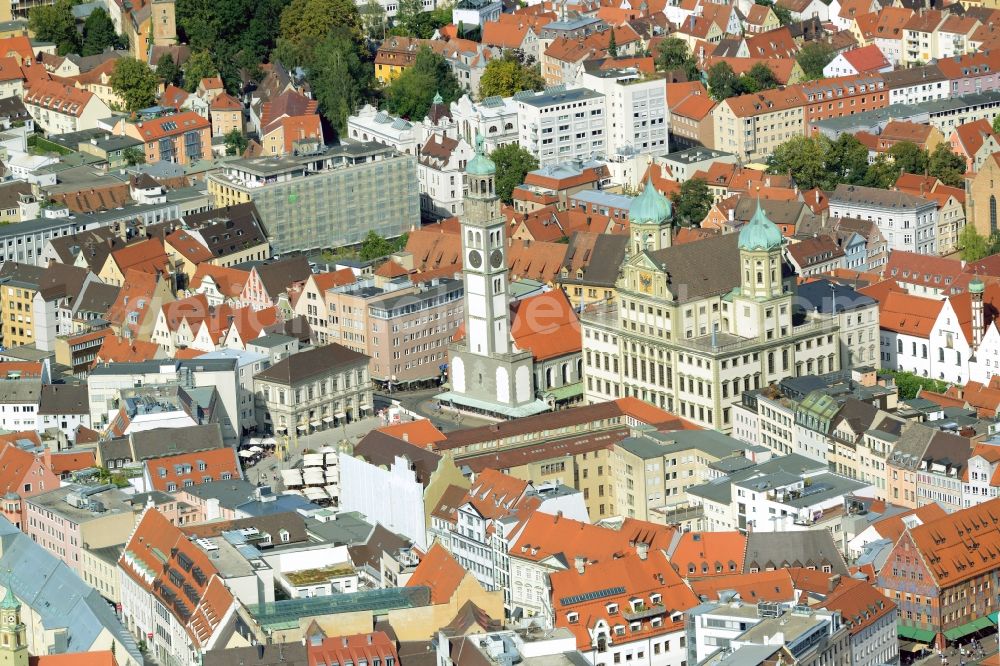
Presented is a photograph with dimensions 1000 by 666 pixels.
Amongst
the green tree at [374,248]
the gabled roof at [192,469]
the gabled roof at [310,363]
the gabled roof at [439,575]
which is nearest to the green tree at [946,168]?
the green tree at [374,248]

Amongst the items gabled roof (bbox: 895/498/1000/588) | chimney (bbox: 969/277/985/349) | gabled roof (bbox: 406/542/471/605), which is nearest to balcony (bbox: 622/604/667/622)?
gabled roof (bbox: 406/542/471/605)

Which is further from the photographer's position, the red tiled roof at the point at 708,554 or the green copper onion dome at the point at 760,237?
the green copper onion dome at the point at 760,237

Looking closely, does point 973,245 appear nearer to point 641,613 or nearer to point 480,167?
point 480,167

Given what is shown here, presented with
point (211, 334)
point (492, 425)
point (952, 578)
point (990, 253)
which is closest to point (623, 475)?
point (492, 425)

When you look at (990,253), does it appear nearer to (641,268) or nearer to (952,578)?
(641,268)

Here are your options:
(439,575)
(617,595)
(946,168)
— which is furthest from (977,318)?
(439,575)

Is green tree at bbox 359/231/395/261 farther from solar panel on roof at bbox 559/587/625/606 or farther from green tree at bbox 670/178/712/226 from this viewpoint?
solar panel on roof at bbox 559/587/625/606

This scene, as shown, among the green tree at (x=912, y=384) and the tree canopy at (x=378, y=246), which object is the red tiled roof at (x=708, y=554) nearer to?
the green tree at (x=912, y=384)
